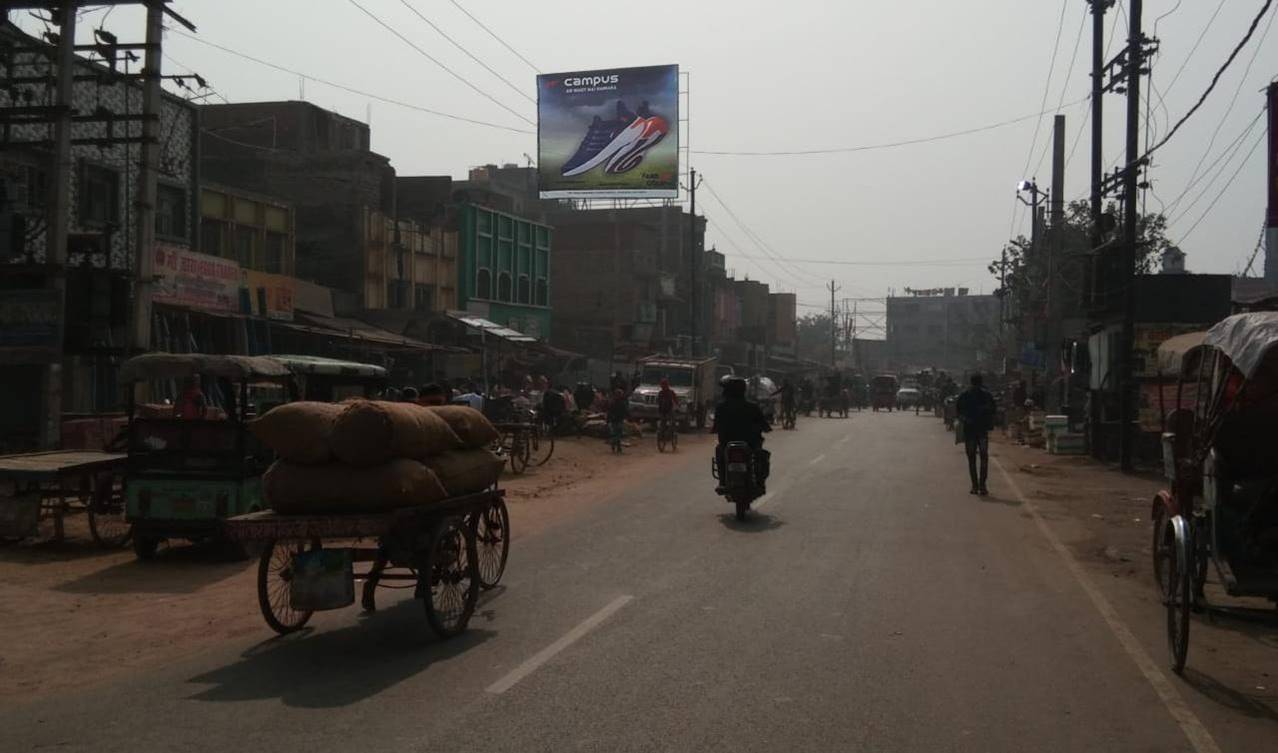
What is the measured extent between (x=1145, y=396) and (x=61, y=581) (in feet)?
68.0

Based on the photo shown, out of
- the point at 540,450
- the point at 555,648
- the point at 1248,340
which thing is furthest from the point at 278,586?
the point at 540,450

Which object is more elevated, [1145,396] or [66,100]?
[66,100]

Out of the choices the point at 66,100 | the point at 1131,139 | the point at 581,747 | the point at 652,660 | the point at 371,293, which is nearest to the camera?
the point at 581,747

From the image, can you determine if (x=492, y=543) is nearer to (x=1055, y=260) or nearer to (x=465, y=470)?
(x=465, y=470)

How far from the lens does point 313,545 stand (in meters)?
7.99

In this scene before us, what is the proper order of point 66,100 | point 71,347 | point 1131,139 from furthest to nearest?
point 1131,139 → point 71,347 → point 66,100

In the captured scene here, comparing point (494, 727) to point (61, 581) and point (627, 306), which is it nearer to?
point (61, 581)

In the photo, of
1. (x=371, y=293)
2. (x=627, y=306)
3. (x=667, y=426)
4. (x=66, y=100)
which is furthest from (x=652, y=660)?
(x=627, y=306)

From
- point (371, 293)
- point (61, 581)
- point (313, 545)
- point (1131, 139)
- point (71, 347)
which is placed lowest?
point (61, 581)

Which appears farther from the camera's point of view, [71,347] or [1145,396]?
[1145,396]

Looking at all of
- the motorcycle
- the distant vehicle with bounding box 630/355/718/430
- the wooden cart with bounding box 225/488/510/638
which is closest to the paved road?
the wooden cart with bounding box 225/488/510/638

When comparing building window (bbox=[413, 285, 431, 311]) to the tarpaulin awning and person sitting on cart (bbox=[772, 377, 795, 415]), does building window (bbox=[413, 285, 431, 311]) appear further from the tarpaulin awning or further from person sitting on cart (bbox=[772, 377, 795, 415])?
person sitting on cart (bbox=[772, 377, 795, 415])

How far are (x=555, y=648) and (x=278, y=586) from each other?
245 centimetres

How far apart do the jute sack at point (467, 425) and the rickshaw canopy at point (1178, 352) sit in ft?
19.7
